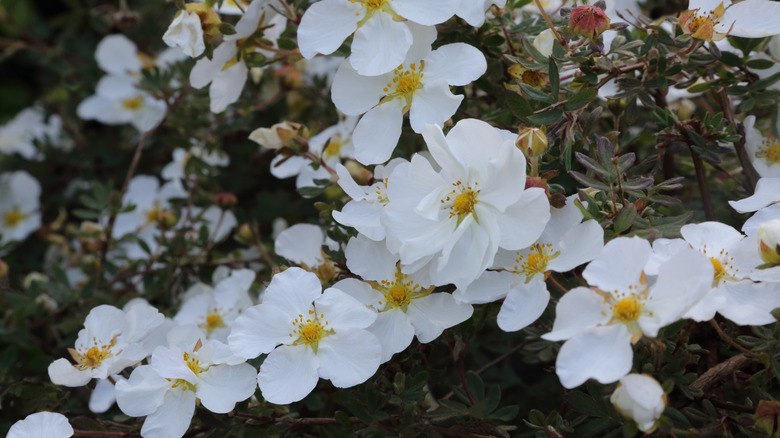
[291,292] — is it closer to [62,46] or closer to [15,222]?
[15,222]

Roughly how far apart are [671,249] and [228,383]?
0.54 m

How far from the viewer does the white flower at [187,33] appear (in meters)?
1.04

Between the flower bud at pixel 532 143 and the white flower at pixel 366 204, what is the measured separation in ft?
0.55

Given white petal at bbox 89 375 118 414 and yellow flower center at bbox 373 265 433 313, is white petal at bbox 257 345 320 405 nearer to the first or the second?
yellow flower center at bbox 373 265 433 313

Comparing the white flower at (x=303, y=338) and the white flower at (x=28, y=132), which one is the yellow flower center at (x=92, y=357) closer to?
the white flower at (x=303, y=338)

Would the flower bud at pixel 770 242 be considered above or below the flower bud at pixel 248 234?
above

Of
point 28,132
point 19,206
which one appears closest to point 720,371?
point 19,206

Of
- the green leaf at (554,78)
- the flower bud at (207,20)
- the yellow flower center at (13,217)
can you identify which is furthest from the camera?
the yellow flower center at (13,217)

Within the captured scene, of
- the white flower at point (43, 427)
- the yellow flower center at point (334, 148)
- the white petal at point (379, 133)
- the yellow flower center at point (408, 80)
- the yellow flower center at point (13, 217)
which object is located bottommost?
the yellow flower center at point (13, 217)

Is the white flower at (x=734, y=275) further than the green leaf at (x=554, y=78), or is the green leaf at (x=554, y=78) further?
the green leaf at (x=554, y=78)

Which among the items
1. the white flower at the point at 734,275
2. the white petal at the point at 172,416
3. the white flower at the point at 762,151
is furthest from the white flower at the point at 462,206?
the white flower at the point at 762,151

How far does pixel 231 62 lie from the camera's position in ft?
3.84

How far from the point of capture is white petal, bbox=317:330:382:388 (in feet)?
2.96

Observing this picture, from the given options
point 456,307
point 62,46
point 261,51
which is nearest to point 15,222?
point 62,46
